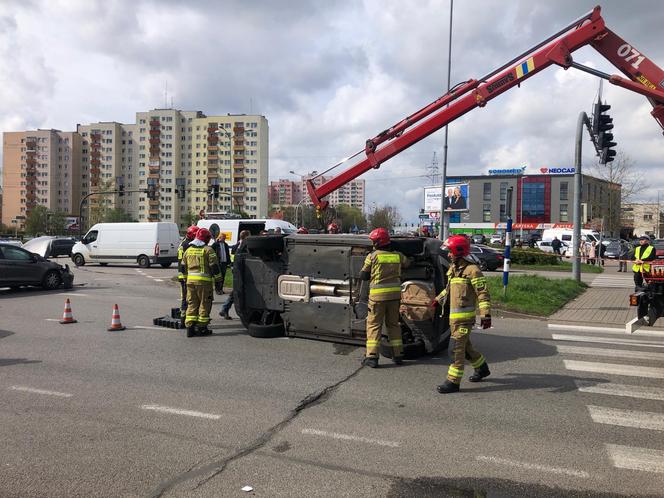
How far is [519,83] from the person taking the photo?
10664 millimetres

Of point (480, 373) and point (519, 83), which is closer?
point (480, 373)

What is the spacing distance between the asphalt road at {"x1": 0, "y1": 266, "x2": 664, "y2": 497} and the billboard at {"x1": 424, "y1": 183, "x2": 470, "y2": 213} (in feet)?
133

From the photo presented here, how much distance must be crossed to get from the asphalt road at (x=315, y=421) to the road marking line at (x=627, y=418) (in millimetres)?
24

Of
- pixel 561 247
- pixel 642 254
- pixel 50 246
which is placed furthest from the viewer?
→ pixel 561 247

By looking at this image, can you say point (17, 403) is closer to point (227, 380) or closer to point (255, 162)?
point (227, 380)

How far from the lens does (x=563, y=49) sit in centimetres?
1000

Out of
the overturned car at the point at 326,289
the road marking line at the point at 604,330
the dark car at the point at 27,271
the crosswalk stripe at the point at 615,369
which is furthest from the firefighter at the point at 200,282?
the dark car at the point at 27,271

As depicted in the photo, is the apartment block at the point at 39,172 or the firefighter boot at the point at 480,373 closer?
the firefighter boot at the point at 480,373

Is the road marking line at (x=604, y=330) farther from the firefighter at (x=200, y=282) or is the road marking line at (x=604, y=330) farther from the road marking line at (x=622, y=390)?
the firefighter at (x=200, y=282)

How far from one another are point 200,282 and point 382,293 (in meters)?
3.49

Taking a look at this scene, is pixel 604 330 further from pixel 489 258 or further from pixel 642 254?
pixel 489 258

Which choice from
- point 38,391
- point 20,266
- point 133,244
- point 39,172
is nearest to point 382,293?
point 38,391

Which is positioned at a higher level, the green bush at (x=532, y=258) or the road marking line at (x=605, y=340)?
the green bush at (x=532, y=258)

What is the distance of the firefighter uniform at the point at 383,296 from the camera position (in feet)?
23.0
